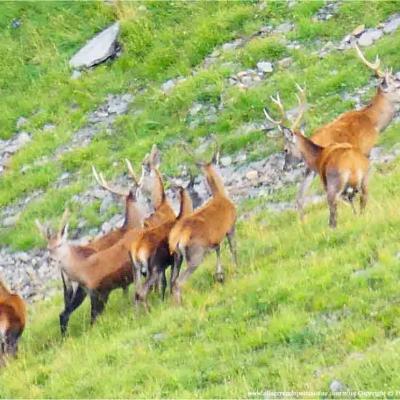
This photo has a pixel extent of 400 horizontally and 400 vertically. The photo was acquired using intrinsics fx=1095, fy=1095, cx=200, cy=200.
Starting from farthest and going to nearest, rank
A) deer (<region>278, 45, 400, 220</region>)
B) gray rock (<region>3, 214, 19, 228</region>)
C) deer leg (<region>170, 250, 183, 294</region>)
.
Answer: gray rock (<region>3, 214, 19, 228</region>), deer (<region>278, 45, 400, 220</region>), deer leg (<region>170, 250, 183, 294</region>)

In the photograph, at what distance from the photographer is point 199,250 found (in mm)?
12094

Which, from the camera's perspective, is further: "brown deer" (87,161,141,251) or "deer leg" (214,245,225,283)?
"brown deer" (87,161,141,251)

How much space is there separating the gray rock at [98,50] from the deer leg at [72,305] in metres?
8.36

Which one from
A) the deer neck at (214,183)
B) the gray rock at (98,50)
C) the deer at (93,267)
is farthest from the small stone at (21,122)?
the deer neck at (214,183)

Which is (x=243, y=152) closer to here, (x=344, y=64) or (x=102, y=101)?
(x=344, y=64)

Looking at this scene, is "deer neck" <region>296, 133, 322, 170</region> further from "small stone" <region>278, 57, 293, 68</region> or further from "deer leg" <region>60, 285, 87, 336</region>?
"small stone" <region>278, 57, 293, 68</region>

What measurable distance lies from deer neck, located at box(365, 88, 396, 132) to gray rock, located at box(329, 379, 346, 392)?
21.2 ft

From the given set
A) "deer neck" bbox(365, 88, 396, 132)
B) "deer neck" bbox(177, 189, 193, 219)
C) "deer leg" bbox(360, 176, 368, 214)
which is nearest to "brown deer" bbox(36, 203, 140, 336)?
"deer neck" bbox(177, 189, 193, 219)

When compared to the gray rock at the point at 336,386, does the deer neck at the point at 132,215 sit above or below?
below

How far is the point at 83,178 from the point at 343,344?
974cm

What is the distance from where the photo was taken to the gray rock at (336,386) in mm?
8576

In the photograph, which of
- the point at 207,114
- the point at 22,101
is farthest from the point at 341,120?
the point at 22,101

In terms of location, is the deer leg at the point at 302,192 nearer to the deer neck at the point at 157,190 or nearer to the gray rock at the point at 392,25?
the deer neck at the point at 157,190

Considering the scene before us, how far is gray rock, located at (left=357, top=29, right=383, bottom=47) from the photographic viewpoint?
60.6 feet
